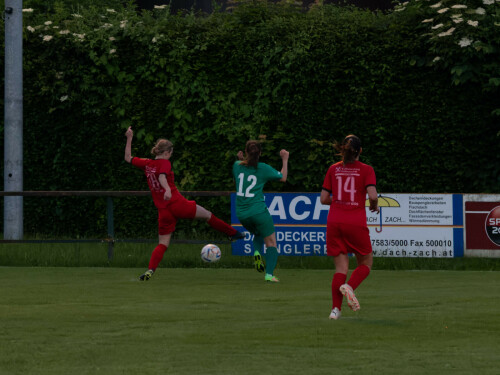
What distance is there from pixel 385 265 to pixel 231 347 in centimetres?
841

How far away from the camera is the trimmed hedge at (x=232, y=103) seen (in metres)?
17.6

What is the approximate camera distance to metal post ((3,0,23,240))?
58.6 ft

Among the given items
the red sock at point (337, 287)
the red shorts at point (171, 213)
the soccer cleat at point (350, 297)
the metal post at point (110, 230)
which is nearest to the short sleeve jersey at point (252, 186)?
the red shorts at point (171, 213)

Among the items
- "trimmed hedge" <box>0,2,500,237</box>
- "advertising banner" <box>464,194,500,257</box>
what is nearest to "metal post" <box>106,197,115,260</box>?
"trimmed hedge" <box>0,2,500,237</box>

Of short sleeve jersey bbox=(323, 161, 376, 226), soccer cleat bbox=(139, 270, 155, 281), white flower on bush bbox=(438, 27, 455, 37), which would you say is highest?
white flower on bush bbox=(438, 27, 455, 37)

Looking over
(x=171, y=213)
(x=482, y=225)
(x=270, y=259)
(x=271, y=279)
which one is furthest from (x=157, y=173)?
(x=482, y=225)

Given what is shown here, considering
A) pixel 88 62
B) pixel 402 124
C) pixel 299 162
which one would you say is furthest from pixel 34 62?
pixel 402 124

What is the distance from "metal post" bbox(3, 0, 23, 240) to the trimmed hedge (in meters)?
1.00

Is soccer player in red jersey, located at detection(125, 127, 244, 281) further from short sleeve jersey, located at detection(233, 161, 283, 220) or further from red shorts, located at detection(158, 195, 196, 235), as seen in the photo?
short sleeve jersey, located at detection(233, 161, 283, 220)

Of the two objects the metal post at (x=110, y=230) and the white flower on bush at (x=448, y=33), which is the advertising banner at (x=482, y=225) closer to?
the white flower on bush at (x=448, y=33)

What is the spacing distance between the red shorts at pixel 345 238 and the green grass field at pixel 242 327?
654mm

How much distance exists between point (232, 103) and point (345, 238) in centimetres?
924

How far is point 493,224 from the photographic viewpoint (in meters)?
15.7

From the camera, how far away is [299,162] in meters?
18.0
